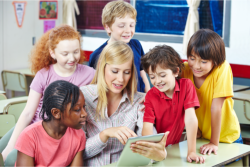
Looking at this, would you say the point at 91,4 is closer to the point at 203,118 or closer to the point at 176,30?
the point at 176,30

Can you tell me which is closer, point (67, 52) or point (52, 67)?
point (67, 52)

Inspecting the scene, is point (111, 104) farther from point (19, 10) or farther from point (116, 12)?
point (19, 10)

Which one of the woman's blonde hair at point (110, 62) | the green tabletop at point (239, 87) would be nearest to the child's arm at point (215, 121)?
the woman's blonde hair at point (110, 62)

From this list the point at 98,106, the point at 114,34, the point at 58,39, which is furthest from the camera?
the point at 114,34

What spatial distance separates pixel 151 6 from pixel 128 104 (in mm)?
3025

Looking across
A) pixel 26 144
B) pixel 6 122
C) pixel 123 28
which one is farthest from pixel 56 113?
pixel 6 122

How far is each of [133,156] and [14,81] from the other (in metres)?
3.69

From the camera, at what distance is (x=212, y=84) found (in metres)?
1.72

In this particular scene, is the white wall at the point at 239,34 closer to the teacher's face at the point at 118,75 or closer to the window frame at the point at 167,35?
the window frame at the point at 167,35

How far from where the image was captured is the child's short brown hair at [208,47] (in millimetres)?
1657

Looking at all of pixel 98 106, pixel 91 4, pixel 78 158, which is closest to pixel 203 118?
pixel 98 106

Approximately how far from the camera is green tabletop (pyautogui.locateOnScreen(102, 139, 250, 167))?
1.48 m

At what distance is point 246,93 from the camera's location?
10.7ft

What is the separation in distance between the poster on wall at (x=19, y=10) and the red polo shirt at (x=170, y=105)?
4065mm
